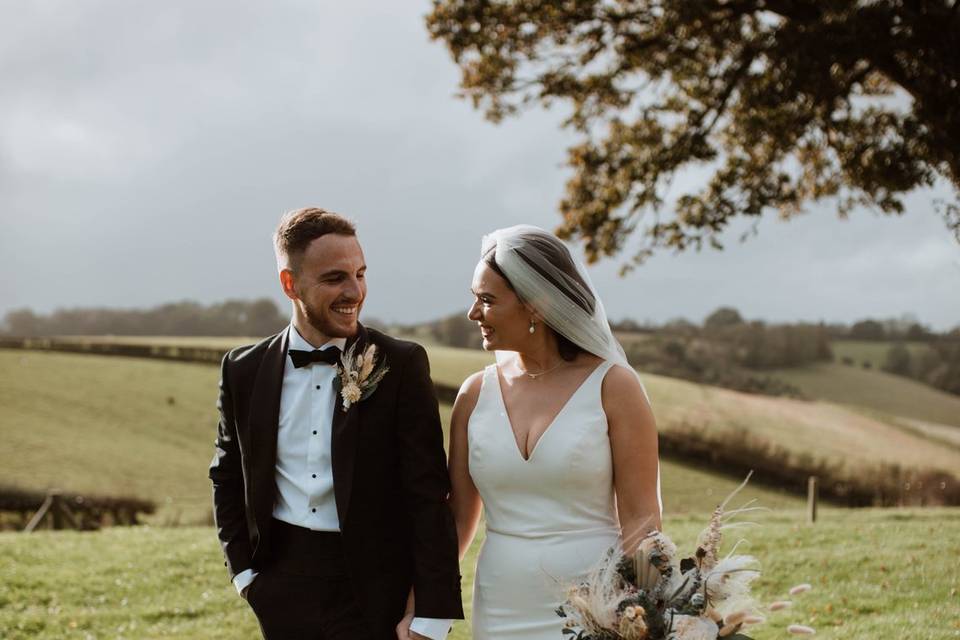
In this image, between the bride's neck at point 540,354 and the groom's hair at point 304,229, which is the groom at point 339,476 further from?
the bride's neck at point 540,354

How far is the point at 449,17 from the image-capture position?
15445mm

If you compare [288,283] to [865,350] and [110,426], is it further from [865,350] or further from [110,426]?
[865,350]

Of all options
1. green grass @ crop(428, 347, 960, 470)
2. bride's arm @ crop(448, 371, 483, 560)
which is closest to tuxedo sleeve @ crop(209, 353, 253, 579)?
bride's arm @ crop(448, 371, 483, 560)

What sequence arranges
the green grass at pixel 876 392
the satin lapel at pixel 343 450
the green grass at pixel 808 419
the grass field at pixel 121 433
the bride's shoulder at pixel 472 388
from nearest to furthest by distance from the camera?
the satin lapel at pixel 343 450
the bride's shoulder at pixel 472 388
the grass field at pixel 121 433
the green grass at pixel 808 419
the green grass at pixel 876 392

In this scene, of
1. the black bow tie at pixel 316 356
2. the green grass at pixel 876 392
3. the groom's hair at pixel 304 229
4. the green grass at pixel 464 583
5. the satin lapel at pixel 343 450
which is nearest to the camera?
the satin lapel at pixel 343 450

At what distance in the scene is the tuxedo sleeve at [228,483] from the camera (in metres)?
4.29

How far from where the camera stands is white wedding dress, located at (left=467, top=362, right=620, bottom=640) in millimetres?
4137

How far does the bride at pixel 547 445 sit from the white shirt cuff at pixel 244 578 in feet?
3.24

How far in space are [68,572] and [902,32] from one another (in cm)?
1430

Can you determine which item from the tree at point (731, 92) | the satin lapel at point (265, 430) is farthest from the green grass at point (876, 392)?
the satin lapel at point (265, 430)

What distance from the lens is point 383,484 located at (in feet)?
13.1

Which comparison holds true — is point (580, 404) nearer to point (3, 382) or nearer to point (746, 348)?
point (3, 382)

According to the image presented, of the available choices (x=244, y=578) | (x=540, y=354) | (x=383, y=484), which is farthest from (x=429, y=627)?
(x=540, y=354)

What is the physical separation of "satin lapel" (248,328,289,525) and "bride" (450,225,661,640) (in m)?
0.93
